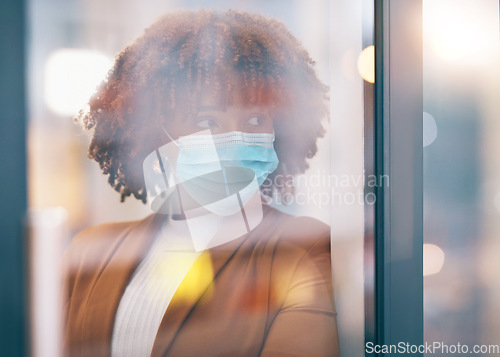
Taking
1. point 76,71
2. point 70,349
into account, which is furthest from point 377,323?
point 76,71

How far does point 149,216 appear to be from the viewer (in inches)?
46.8

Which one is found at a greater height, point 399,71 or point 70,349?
point 399,71

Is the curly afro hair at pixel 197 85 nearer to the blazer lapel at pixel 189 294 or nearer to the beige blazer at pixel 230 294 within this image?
the beige blazer at pixel 230 294

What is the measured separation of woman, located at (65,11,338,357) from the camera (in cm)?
115

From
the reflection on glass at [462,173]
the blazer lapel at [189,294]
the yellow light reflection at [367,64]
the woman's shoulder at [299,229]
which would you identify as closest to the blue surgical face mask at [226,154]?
the woman's shoulder at [299,229]

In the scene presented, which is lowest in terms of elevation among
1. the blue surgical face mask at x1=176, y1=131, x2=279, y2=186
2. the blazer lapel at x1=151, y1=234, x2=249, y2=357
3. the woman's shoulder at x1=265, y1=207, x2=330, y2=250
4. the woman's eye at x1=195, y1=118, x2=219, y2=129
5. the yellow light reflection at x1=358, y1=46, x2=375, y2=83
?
the blazer lapel at x1=151, y1=234, x2=249, y2=357

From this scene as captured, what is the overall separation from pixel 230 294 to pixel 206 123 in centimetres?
62

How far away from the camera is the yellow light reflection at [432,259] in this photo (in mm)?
1373

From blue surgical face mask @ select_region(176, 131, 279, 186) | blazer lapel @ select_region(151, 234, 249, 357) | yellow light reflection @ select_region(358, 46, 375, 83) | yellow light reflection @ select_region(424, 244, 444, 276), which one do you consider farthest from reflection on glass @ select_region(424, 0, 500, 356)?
blazer lapel @ select_region(151, 234, 249, 357)

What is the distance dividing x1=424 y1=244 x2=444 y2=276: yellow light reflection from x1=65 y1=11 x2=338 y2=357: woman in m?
0.41

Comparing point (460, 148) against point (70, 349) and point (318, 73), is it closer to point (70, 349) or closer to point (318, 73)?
point (318, 73)

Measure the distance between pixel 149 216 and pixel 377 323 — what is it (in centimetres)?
96

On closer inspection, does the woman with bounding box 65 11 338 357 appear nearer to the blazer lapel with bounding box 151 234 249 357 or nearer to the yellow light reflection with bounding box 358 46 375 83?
the blazer lapel with bounding box 151 234 249 357

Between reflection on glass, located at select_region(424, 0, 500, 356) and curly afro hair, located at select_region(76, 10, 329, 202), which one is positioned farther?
reflection on glass, located at select_region(424, 0, 500, 356)
